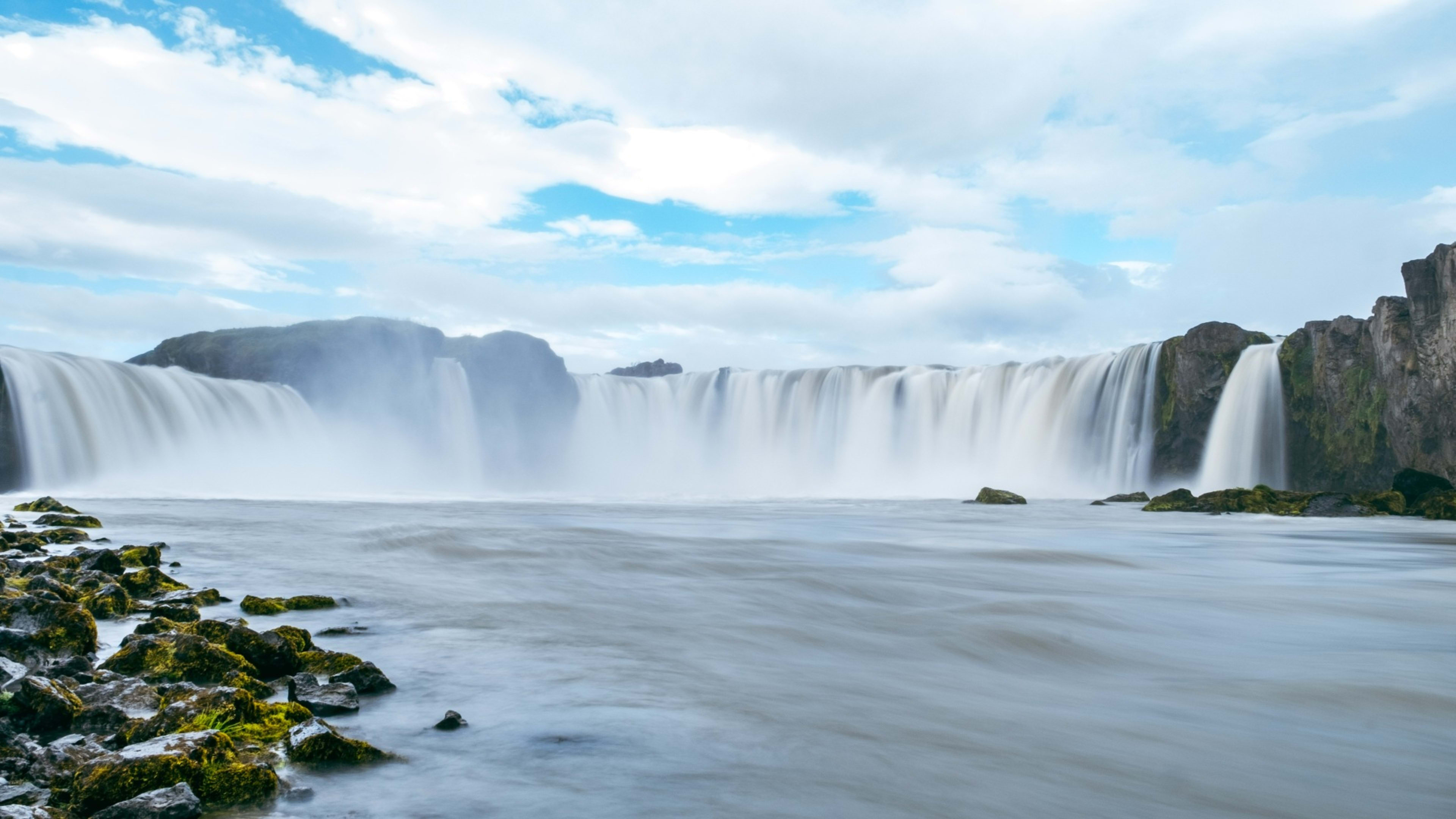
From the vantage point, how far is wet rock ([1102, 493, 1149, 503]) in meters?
32.1

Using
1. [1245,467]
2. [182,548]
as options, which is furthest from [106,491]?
[1245,467]

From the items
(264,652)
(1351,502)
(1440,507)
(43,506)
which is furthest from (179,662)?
(1351,502)

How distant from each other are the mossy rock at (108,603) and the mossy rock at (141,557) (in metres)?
2.78

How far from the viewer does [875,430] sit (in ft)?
150

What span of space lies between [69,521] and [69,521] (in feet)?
0.05

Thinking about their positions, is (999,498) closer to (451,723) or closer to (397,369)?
(451,723)

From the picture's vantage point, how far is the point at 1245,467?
110 ft

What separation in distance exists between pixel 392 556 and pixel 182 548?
2.96 m

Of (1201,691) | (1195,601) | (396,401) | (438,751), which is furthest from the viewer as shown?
(396,401)

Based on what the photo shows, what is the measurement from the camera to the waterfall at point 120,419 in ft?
98.5

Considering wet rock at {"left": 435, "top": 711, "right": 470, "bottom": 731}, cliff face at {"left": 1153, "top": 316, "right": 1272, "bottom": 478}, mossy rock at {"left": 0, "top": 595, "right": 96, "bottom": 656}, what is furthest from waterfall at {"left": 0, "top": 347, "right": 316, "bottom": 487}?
cliff face at {"left": 1153, "top": 316, "right": 1272, "bottom": 478}

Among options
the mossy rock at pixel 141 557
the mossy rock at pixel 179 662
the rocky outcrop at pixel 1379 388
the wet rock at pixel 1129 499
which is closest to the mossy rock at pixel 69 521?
the mossy rock at pixel 141 557

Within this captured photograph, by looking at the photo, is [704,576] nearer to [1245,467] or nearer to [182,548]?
[182,548]

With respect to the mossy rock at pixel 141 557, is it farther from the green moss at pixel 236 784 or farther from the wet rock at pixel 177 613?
the green moss at pixel 236 784
